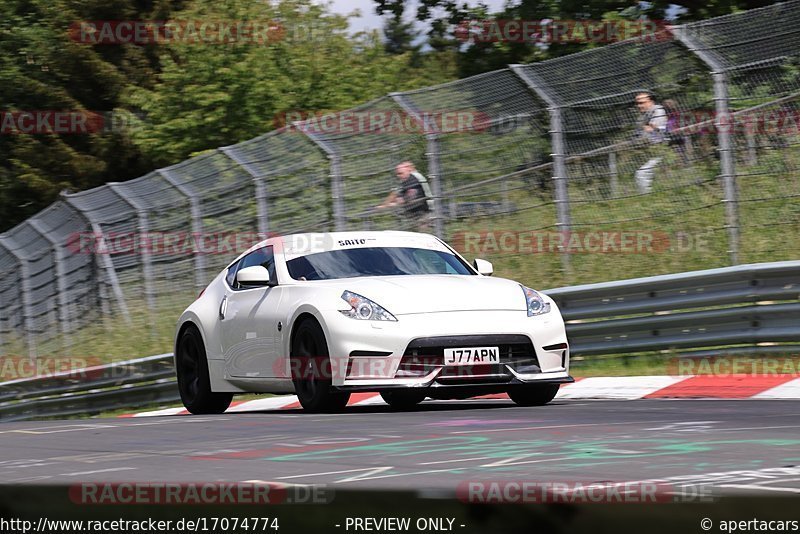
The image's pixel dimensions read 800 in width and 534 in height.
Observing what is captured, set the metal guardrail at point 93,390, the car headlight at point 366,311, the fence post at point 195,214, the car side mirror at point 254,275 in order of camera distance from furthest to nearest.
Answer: the fence post at point 195,214, the metal guardrail at point 93,390, the car side mirror at point 254,275, the car headlight at point 366,311

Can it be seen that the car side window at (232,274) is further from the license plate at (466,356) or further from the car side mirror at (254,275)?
the license plate at (466,356)

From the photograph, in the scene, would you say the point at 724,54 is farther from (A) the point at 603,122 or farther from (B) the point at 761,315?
(B) the point at 761,315

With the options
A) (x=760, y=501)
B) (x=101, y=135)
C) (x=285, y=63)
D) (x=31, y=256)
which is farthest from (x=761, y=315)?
(x=101, y=135)

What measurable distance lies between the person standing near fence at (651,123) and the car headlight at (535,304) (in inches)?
150

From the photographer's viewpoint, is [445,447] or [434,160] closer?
[445,447]

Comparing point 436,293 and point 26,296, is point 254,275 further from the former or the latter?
point 26,296

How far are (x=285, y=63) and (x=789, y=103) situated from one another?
24.8 m

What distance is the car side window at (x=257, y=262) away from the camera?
32.2 ft

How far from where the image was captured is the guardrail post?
45.6ft

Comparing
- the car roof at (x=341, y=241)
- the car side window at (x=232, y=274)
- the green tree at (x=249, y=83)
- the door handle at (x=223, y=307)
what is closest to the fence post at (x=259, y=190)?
the car side window at (x=232, y=274)

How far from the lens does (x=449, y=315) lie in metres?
8.49

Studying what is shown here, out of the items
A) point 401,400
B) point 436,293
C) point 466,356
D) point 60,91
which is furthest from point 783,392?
point 60,91

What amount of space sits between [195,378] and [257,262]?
3.72 ft

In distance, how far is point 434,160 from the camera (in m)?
14.1
